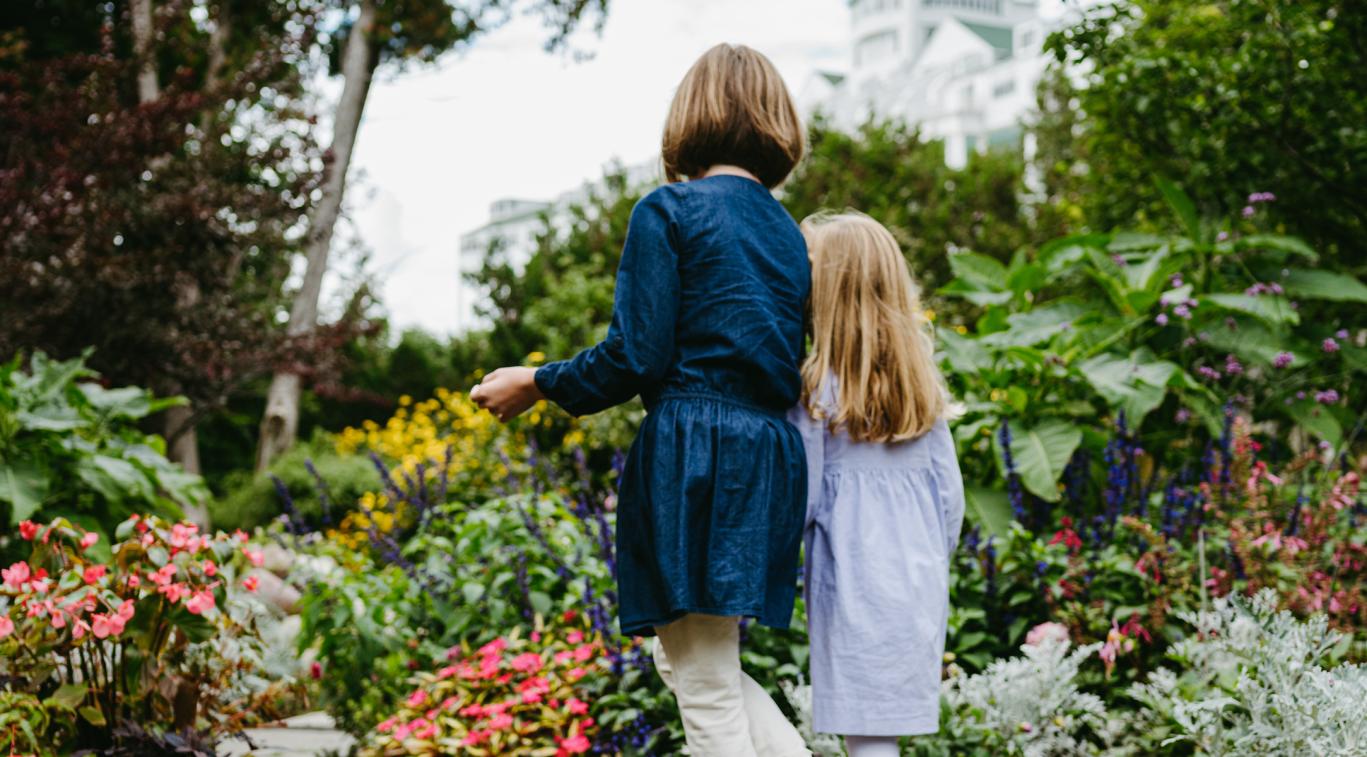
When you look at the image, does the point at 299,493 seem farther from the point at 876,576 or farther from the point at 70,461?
the point at 876,576

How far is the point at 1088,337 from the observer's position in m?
3.79

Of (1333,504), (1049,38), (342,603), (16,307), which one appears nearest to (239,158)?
(16,307)

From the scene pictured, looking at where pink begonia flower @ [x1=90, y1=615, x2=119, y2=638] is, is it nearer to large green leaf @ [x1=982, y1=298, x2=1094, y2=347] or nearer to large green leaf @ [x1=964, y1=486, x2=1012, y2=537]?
large green leaf @ [x1=964, y1=486, x2=1012, y2=537]

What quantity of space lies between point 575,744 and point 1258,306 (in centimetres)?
279

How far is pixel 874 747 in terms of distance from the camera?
6.65 feet

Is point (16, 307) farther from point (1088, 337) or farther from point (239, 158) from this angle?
point (1088, 337)

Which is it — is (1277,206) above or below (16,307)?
below

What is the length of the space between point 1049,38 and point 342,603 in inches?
129

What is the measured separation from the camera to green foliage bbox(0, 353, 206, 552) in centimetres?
332

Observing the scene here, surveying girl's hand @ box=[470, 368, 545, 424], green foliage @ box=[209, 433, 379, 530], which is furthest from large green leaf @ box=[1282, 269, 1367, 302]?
green foliage @ box=[209, 433, 379, 530]

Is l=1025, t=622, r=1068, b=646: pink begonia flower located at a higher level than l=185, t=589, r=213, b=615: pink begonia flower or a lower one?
lower

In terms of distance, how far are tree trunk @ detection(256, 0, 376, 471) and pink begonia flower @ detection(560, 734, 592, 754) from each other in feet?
21.6

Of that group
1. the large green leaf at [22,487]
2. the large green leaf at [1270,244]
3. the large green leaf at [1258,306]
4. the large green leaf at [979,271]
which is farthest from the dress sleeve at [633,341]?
the large green leaf at [1270,244]

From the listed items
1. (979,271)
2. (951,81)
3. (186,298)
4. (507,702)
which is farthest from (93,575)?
(951,81)
